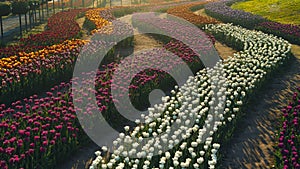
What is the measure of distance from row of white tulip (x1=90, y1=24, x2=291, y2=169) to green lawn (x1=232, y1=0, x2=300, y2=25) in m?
15.0

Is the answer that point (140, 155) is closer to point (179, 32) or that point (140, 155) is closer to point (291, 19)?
point (179, 32)

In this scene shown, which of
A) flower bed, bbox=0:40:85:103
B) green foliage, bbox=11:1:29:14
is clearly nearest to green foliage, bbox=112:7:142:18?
green foliage, bbox=11:1:29:14

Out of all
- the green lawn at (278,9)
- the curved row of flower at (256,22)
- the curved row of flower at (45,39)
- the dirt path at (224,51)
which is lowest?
the dirt path at (224,51)

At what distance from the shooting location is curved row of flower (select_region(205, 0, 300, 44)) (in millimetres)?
22689

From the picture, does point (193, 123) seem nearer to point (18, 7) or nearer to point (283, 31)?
point (283, 31)

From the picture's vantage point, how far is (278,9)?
3397 centimetres

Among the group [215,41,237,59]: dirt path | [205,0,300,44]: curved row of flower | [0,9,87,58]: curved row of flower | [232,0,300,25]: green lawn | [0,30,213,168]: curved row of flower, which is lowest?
[0,30,213,168]: curved row of flower

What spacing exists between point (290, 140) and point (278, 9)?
27.8 metres

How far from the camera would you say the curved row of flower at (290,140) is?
834 centimetres

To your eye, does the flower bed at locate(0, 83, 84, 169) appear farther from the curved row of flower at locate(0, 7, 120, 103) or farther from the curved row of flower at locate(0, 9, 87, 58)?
→ the curved row of flower at locate(0, 9, 87, 58)

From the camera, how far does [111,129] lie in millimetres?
10758

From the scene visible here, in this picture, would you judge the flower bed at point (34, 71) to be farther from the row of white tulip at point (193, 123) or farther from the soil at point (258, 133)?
the row of white tulip at point (193, 123)

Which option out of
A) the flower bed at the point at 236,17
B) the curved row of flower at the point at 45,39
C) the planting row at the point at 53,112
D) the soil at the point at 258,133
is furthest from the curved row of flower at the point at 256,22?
the curved row of flower at the point at 45,39

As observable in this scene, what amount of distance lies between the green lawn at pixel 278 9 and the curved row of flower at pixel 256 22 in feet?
8.61
